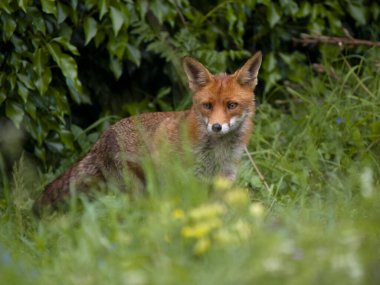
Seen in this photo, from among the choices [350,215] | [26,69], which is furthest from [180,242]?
[26,69]

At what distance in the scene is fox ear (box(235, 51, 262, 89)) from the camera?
6478mm

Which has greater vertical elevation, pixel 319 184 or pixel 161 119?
pixel 161 119

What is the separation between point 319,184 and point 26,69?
2.55 metres

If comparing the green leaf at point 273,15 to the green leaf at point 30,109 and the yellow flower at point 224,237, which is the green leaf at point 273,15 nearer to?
the green leaf at point 30,109

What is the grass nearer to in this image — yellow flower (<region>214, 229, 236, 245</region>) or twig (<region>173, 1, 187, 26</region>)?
yellow flower (<region>214, 229, 236, 245</region>)

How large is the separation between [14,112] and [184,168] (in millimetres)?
1640

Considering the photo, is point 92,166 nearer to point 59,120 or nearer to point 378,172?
point 59,120

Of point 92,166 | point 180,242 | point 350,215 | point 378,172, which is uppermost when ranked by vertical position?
point 180,242

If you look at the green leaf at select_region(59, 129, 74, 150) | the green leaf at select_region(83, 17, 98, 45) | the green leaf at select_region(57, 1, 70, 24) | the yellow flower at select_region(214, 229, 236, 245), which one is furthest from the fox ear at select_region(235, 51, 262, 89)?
the yellow flower at select_region(214, 229, 236, 245)

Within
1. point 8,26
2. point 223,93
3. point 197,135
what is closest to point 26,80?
point 8,26

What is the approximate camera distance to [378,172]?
22.7 ft

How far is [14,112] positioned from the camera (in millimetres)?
6641

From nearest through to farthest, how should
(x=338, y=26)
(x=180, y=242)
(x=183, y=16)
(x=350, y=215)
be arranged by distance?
1. (x=180, y=242)
2. (x=350, y=215)
3. (x=183, y=16)
4. (x=338, y=26)

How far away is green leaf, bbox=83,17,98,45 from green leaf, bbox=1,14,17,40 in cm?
70
